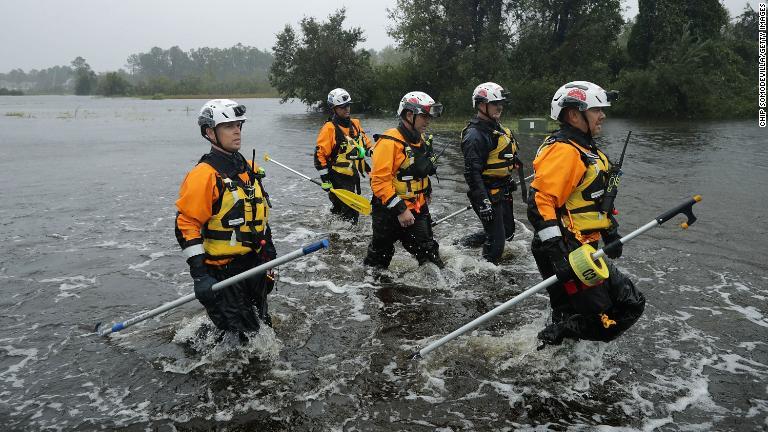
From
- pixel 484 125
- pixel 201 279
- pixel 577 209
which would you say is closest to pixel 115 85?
pixel 484 125

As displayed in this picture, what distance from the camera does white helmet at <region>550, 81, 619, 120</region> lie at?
4.86 meters

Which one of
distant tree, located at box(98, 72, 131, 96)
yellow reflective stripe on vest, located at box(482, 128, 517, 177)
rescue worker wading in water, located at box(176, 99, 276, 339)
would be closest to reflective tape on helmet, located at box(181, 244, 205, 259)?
rescue worker wading in water, located at box(176, 99, 276, 339)

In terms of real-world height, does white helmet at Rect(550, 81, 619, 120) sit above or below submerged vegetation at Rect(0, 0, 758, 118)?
below

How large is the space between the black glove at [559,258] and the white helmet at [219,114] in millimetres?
3002

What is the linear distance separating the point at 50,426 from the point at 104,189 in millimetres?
12539

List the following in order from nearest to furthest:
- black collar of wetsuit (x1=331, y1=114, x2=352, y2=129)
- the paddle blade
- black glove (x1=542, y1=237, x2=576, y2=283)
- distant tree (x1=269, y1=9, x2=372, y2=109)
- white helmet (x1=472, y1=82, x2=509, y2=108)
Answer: black glove (x1=542, y1=237, x2=576, y2=283) < white helmet (x1=472, y1=82, x2=509, y2=108) < the paddle blade < black collar of wetsuit (x1=331, y1=114, x2=352, y2=129) < distant tree (x1=269, y1=9, x2=372, y2=109)

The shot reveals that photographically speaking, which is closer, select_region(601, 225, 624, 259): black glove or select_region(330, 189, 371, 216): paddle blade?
select_region(601, 225, 624, 259): black glove

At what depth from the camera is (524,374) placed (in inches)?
216

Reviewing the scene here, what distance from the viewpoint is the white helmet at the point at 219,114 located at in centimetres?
521

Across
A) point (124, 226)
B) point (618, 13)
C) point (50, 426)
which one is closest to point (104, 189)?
point (124, 226)

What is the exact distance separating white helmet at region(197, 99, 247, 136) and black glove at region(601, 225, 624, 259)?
3471mm

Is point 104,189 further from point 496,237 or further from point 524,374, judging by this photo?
point 524,374

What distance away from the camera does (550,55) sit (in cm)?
4328

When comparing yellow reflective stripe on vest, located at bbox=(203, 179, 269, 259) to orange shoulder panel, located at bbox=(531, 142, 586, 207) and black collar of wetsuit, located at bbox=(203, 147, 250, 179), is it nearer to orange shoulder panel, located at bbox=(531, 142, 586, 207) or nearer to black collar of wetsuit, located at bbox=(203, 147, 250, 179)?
black collar of wetsuit, located at bbox=(203, 147, 250, 179)
